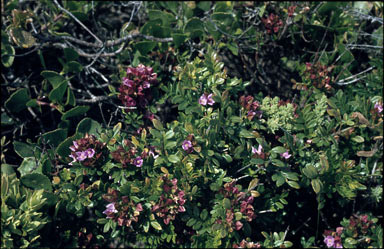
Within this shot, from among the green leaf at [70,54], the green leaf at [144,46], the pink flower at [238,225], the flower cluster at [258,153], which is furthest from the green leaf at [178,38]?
the pink flower at [238,225]

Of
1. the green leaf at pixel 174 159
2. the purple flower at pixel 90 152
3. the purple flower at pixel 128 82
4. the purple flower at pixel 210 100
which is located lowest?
the green leaf at pixel 174 159

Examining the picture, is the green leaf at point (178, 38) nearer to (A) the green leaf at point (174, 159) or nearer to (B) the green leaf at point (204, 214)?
(A) the green leaf at point (174, 159)

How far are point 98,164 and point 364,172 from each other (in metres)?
1.51

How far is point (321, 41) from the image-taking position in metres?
2.68

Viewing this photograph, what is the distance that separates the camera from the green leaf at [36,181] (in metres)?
2.03

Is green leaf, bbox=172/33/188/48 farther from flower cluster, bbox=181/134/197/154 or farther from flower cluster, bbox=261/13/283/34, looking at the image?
flower cluster, bbox=181/134/197/154

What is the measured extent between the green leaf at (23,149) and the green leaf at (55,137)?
8 cm

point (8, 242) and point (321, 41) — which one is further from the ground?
point (321, 41)

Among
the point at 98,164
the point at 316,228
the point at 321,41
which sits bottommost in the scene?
the point at 316,228

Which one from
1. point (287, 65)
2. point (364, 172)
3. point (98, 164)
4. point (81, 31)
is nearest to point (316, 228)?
point (364, 172)

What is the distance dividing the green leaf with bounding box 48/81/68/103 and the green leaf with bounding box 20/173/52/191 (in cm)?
55

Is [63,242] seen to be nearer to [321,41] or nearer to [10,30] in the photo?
[10,30]

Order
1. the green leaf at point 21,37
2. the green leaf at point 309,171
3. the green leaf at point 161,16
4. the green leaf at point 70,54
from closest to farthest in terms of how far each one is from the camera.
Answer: the green leaf at point 309,171, the green leaf at point 21,37, the green leaf at point 70,54, the green leaf at point 161,16

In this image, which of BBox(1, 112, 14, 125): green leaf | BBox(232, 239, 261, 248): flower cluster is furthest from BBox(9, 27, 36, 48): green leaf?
BBox(232, 239, 261, 248): flower cluster
